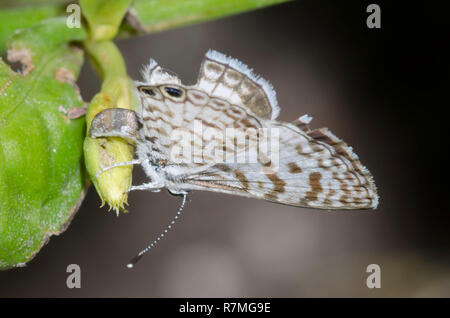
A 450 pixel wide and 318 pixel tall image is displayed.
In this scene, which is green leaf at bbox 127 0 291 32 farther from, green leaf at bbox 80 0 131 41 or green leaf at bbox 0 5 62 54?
green leaf at bbox 0 5 62 54

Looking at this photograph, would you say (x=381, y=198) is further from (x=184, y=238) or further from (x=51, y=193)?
(x=51, y=193)

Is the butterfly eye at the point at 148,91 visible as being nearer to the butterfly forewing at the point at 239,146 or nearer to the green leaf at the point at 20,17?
the butterfly forewing at the point at 239,146

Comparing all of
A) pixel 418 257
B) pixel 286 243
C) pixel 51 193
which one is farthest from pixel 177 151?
pixel 418 257

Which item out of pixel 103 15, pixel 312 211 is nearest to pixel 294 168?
pixel 103 15

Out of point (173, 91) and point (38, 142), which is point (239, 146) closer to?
point (173, 91)

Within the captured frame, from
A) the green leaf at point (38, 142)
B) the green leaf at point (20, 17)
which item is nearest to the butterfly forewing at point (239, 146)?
the green leaf at point (38, 142)

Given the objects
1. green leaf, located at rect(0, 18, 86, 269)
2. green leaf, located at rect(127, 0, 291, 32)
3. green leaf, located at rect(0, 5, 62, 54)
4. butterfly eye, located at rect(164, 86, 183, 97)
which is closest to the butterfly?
butterfly eye, located at rect(164, 86, 183, 97)
